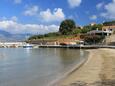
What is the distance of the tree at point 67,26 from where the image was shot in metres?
176

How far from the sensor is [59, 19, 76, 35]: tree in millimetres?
175863

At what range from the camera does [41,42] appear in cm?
17538

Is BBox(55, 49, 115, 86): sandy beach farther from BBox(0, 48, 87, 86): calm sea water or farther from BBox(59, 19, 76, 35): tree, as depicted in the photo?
BBox(59, 19, 76, 35): tree

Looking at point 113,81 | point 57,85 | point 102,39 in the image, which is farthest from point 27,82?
point 102,39

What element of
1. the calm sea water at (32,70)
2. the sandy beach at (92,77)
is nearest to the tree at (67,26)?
the calm sea water at (32,70)

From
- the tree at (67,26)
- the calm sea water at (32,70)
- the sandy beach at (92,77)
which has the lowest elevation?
the calm sea water at (32,70)

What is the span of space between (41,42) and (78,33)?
24.2 meters

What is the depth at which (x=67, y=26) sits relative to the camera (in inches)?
6924

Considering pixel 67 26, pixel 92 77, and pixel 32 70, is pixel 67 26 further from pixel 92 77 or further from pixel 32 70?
pixel 92 77

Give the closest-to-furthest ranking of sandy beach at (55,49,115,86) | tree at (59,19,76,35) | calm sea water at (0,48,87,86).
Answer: sandy beach at (55,49,115,86) → calm sea water at (0,48,87,86) → tree at (59,19,76,35)

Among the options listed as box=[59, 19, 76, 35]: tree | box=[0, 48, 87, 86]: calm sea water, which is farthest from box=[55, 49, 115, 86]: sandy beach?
box=[59, 19, 76, 35]: tree

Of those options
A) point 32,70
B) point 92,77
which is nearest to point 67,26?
point 32,70

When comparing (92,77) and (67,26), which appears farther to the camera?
(67,26)

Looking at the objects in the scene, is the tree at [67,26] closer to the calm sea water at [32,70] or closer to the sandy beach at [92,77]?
the calm sea water at [32,70]
